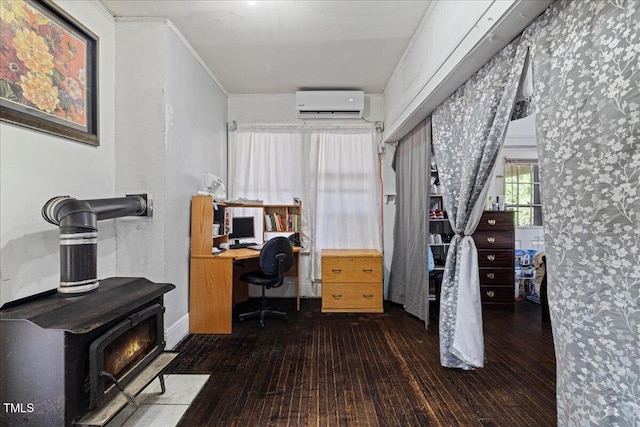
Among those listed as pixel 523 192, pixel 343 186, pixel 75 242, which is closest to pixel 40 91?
pixel 75 242

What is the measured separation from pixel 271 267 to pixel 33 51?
2312 mm

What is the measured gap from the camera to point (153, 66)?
7.88ft

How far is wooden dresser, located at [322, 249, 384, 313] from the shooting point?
341 cm

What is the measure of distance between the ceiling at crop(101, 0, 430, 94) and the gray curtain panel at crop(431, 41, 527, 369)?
86 centimetres

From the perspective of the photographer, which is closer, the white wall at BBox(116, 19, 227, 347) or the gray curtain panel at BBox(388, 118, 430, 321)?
the white wall at BBox(116, 19, 227, 347)

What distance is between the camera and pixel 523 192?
14.5 feet

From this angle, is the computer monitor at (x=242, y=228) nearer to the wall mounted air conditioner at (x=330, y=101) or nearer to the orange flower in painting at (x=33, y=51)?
the wall mounted air conditioner at (x=330, y=101)

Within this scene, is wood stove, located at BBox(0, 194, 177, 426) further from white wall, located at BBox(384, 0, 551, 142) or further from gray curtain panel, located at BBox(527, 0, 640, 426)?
white wall, located at BBox(384, 0, 551, 142)

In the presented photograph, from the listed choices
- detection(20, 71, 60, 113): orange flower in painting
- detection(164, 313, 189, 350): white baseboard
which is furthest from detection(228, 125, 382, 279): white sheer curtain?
detection(20, 71, 60, 113): orange flower in painting

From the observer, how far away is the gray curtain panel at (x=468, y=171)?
175 cm

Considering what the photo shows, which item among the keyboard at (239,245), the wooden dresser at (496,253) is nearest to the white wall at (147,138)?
the keyboard at (239,245)

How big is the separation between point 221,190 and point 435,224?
2.78 m

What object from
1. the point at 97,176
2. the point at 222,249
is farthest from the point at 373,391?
the point at 97,176

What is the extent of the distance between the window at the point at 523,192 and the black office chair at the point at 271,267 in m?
3.54
